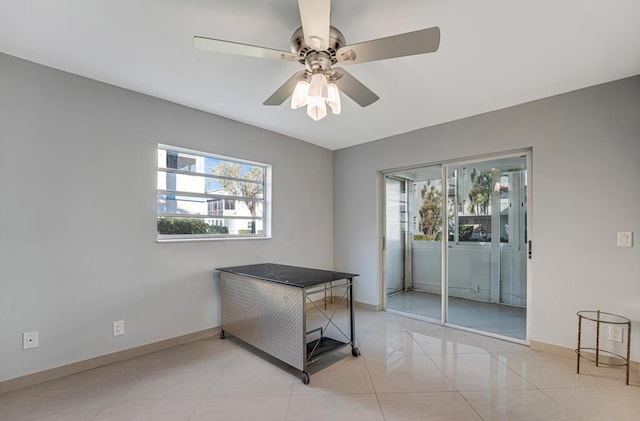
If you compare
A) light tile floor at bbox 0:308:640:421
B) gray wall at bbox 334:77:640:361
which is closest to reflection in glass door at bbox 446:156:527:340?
gray wall at bbox 334:77:640:361

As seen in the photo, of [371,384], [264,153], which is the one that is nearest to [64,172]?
[264,153]

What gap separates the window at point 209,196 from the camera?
3068 millimetres

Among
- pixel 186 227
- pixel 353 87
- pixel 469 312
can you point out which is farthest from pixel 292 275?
pixel 469 312

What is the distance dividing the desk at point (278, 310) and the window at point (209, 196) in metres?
0.59

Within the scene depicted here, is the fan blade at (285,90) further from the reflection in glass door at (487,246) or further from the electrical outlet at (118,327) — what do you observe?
the reflection in glass door at (487,246)

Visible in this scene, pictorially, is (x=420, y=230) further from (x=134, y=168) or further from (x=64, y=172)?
(x=64, y=172)

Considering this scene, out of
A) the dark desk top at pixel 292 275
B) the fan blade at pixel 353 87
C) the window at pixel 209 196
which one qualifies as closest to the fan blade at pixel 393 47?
the fan blade at pixel 353 87

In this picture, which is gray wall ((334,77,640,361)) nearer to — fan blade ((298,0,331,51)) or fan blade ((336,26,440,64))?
fan blade ((336,26,440,64))

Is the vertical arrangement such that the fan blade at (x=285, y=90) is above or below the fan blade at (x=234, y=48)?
below

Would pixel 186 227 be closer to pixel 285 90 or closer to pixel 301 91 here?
pixel 285 90

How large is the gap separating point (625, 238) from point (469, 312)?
1.74 metres

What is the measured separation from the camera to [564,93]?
275cm

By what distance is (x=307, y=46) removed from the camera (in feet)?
5.33

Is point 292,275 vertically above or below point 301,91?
below
